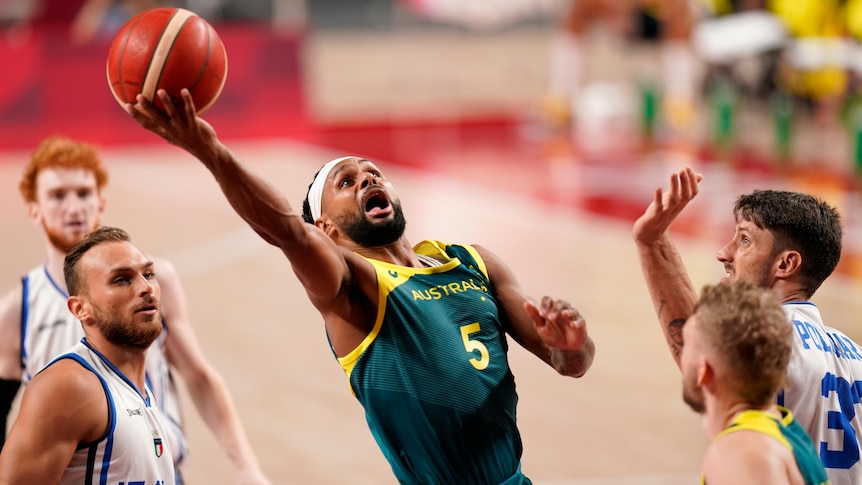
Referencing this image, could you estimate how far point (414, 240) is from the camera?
1183cm

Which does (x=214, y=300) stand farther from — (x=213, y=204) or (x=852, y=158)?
(x=852, y=158)

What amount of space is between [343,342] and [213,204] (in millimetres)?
10597

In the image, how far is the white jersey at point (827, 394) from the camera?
390cm

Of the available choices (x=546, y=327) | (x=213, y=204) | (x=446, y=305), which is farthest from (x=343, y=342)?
(x=213, y=204)

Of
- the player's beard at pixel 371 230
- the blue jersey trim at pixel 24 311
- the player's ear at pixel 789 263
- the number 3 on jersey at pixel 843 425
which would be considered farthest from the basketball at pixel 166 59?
the number 3 on jersey at pixel 843 425

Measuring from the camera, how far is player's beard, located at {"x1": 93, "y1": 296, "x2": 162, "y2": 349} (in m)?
4.06

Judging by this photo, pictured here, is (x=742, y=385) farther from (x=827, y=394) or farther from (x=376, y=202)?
(x=376, y=202)

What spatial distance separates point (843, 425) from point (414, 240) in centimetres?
804

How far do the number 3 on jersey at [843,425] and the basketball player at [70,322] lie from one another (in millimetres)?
2267

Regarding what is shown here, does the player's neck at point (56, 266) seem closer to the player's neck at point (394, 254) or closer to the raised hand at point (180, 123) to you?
the player's neck at point (394, 254)

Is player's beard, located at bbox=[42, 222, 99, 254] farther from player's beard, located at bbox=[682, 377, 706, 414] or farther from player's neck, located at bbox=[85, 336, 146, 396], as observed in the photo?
player's beard, located at bbox=[682, 377, 706, 414]

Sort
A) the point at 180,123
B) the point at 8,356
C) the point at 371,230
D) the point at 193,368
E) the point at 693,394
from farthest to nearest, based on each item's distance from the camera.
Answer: the point at 193,368 < the point at 8,356 < the point at 371,230 < the point at 180,123 < the point at 693,394

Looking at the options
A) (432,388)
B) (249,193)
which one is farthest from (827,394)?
(249,193)

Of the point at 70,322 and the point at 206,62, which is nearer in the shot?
the point at 206,62
